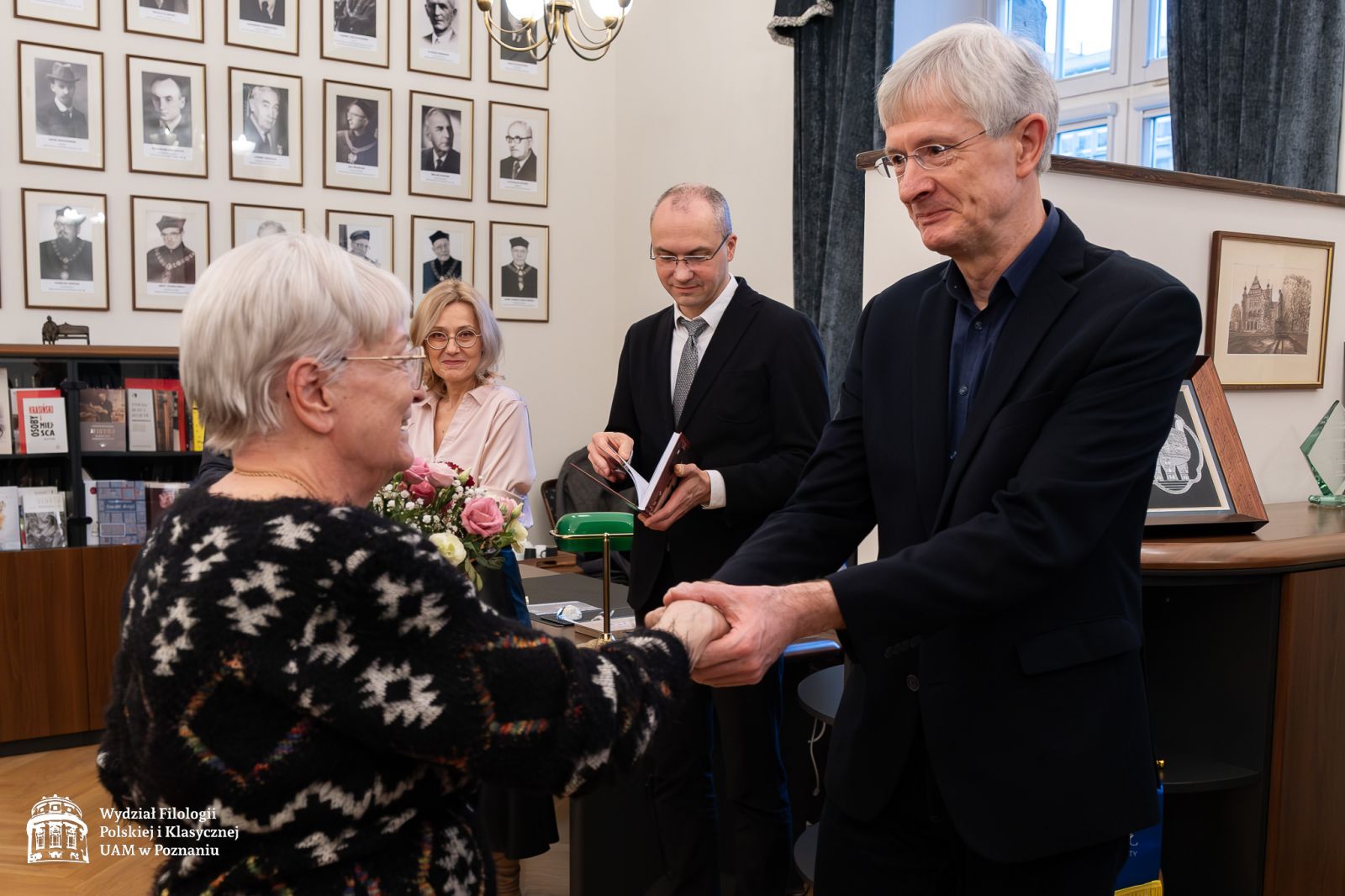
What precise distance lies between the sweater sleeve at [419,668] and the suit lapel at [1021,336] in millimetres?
693

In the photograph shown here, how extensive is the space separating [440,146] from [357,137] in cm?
55

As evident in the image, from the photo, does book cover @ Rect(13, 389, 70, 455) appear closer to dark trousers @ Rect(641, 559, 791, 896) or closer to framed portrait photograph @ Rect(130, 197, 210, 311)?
framed portrait photograph @ Rect(130, 197, 210, 311)

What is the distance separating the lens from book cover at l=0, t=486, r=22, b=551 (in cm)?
511

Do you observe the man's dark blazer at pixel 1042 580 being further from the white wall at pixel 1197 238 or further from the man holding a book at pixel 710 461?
the white wall at pixel 1197 238

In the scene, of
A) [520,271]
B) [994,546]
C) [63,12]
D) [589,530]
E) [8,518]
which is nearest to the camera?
[994,546]

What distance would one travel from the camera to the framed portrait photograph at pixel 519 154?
760cm

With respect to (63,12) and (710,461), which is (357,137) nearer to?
(63,12)

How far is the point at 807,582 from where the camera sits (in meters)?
1.70

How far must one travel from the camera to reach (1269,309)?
11.2 ft

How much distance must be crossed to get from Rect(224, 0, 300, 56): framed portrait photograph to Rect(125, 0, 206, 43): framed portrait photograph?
6.2 inches

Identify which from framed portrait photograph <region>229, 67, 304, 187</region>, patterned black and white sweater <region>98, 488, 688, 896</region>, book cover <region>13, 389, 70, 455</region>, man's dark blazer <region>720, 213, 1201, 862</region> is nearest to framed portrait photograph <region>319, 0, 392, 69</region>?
framed portrait photograph <region>229, 67, 304, 187</region>

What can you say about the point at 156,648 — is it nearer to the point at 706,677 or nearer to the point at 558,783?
the point at 558,783

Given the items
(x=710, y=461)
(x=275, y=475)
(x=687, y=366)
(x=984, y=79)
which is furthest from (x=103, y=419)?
(x=984, y=79)

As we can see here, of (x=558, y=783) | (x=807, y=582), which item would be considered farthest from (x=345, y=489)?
(x=807, y=582)
